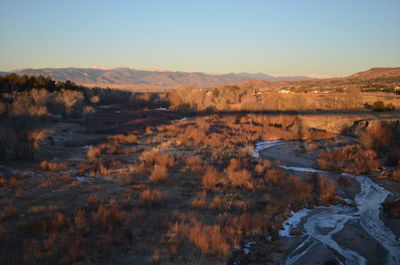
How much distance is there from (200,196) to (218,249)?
3725 millimetres

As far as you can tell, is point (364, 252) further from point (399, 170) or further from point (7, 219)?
point (7, 219)

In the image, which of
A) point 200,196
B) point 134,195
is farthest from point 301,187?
point 134,195

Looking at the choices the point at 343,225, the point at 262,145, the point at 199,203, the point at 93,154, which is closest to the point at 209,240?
the point at 199,203

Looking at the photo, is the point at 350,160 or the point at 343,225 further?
the point at 350,160

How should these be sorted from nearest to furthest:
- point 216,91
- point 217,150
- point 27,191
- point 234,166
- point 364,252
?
point 364,252 → point 27,191 → point 234,166 → point 217,150 → point 216,91

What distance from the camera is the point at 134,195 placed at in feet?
32.0

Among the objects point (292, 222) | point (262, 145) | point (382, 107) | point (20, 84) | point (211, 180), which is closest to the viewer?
point (292, 222)

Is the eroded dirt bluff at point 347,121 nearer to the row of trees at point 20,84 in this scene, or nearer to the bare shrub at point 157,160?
the bare shrub at point 157,160

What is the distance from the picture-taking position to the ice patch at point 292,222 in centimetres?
740

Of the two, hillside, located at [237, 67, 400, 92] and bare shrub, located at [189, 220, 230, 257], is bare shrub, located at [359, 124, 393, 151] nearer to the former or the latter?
bare shrub, located at [189, 220, 230, 257]

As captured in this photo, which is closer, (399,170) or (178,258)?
(178,258)

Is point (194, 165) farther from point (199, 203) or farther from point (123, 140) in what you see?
point (123, 140)

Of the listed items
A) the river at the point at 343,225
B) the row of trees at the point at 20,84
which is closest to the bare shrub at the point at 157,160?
the river at the point at 343,225

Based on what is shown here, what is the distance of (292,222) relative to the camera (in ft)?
26.5
